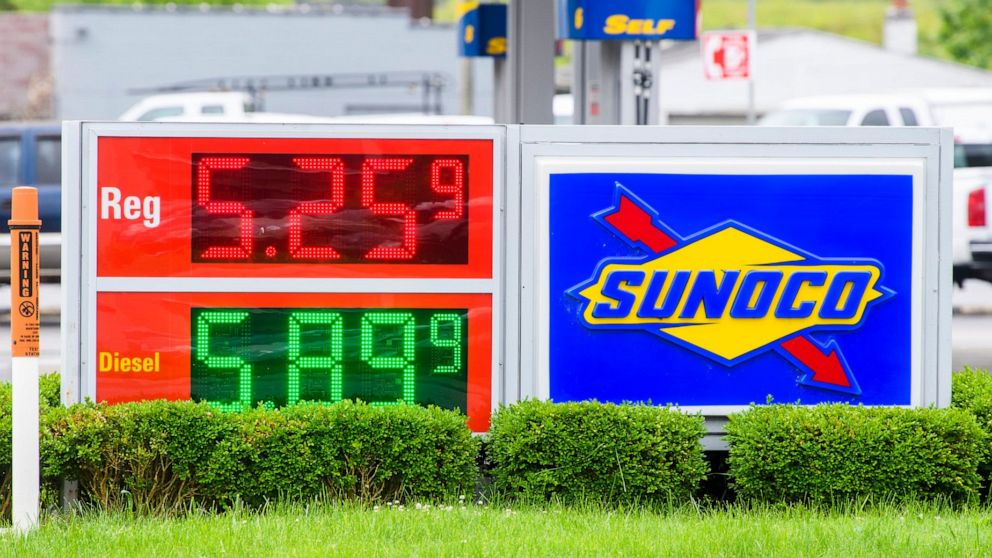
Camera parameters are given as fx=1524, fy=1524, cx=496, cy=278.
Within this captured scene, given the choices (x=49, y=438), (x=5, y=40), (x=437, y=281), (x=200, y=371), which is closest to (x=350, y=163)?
(x=437, y=281)

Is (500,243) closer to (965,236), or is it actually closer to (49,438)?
(49,438)

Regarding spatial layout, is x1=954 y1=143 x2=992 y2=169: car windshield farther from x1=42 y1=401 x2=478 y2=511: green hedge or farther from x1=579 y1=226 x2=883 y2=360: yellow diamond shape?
x1=42 y1=401 x2=478 y2=511: green hedge

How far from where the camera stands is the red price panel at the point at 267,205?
680 centimetres

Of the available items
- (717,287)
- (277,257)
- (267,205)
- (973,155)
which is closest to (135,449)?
(277,257)

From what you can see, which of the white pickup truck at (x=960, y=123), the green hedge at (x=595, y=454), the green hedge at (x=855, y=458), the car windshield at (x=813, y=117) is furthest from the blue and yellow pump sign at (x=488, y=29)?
the green hedge at (x=855, y=458)

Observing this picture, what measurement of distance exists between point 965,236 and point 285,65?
2944 centimetres

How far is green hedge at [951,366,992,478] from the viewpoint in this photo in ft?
22.3

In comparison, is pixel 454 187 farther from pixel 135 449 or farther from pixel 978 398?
pixel 978 398

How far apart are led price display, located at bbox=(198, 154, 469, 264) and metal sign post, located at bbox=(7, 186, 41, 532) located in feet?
2.74

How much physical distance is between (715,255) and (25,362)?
3017 millimetres

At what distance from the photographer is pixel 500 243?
22.7 feet

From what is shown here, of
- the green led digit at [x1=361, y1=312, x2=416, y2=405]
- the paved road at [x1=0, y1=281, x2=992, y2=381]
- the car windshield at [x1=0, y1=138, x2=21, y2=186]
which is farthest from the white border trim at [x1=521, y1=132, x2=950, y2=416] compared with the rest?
the car windshield at [x1=0, y1=138, x2=21, y2=186]

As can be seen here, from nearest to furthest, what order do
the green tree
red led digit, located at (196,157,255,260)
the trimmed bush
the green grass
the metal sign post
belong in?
the green grass, the metal sign post, the trimmed bush, red led digit, located at (196,157,255,260), the green tree

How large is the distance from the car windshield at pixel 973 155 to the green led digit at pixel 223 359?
42.9ft
